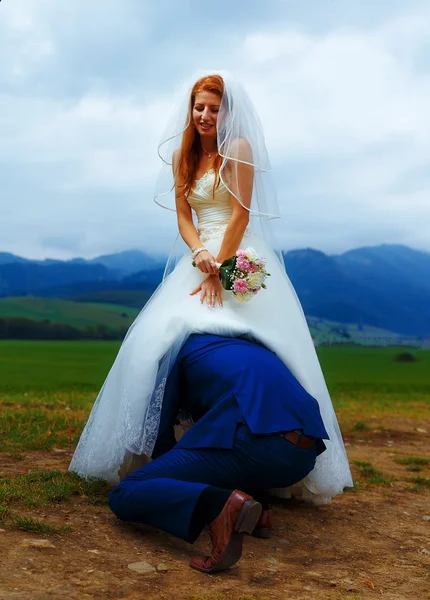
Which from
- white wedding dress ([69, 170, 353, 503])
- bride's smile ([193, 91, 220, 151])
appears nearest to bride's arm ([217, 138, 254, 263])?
white wedding dress ([69, 170, 353, 503])

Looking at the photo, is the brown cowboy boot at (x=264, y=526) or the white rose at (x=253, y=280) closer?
the brown cowboy boot at (x=264, y=526)

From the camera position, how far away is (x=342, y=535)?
4.44 metres

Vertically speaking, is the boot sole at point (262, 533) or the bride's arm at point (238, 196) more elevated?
the bride's arm at point (238, 196)

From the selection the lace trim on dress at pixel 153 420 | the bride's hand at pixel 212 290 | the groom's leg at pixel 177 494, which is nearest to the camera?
the groom's leg at pixel 177 494

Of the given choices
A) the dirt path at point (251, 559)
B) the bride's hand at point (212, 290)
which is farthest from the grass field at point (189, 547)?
the bride's hand at point (212, 290)

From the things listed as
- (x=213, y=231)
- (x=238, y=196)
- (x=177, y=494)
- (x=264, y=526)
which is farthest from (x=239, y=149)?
(x=264, y=526)

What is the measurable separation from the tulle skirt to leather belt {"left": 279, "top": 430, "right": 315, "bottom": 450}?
72 centimetres

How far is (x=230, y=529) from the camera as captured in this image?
10.8 ft

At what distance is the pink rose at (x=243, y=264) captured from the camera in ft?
14.6

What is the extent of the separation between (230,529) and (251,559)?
0.59 meters

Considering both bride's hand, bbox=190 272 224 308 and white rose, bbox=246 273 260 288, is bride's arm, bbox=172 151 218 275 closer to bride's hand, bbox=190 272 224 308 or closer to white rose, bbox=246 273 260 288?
bride's hand, bbox=190 272 224 308

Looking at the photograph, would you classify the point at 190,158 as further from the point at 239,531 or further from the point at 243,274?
the point at 239,531

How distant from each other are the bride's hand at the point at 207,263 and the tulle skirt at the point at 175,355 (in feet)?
0.43

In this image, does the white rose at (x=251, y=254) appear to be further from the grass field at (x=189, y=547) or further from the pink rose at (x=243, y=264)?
the grass field at (x=189, y=547)
